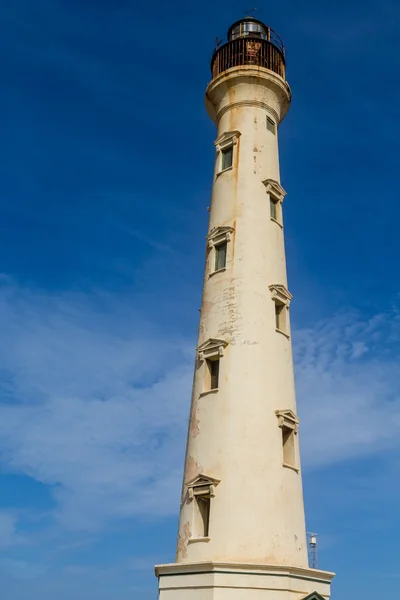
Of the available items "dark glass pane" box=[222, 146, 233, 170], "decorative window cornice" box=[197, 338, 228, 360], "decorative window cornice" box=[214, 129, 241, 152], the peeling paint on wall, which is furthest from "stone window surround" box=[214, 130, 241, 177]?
the peeling paint on wall

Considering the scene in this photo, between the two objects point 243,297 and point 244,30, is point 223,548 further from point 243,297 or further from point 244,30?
point 244,30

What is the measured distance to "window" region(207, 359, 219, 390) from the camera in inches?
839

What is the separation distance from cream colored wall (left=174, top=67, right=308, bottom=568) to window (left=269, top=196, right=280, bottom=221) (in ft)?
1.59

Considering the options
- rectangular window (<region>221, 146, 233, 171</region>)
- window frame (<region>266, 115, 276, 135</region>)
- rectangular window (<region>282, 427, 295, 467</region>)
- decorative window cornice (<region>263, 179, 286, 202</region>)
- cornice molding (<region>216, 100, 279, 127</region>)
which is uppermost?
cornice molding (<region>216, 100, 279, 127</region>)

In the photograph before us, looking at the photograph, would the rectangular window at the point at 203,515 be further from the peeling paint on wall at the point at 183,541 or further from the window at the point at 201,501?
the peeling paint on wall at the point at 183,541

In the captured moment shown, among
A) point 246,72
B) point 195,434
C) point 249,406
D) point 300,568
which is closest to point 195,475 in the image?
point 195,434

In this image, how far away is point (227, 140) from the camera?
25344mm

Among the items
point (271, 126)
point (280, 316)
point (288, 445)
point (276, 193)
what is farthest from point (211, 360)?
→ point (271, 126)

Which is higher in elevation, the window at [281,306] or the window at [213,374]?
the window at [281,306]

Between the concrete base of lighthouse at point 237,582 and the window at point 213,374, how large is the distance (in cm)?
561

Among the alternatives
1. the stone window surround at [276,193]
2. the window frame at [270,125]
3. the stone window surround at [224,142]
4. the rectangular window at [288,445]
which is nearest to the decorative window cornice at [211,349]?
the rectangular window at [288,445]

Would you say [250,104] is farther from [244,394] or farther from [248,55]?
[244,394]

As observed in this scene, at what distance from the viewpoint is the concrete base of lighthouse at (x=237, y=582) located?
17.5 metres

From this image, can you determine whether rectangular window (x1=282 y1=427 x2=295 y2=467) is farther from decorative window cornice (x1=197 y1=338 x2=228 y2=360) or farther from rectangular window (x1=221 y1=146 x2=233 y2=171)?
rectangular window (x1=221 y1=146 x2=233 y2=171)
